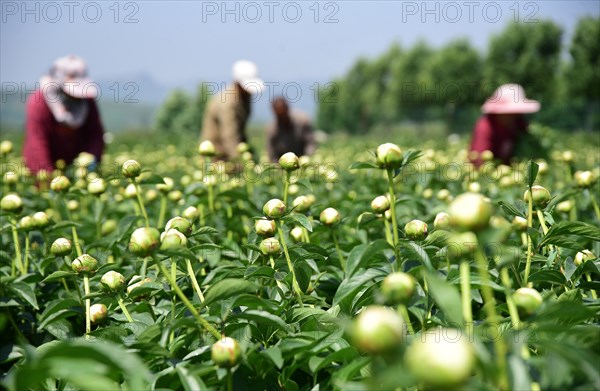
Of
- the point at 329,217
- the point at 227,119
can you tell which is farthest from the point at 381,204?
the point at 227,119

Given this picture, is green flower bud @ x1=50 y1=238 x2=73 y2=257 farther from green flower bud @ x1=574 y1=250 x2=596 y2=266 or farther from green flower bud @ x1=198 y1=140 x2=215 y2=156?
green flower bud @ x1=574 y1=250 x2=596 y2=266

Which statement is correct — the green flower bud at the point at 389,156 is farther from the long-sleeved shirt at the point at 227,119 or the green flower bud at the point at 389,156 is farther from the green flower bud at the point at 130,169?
the long-sleeved shirt at the point at 227,119

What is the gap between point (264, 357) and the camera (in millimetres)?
955

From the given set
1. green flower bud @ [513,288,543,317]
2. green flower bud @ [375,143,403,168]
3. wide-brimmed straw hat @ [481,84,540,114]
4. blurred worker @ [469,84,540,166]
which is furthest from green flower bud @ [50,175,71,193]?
wide-brimmed straw hat @ [481,84,540,114]

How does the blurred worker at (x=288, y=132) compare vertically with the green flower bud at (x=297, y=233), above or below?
above

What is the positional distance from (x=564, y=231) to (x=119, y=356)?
39.2 inches

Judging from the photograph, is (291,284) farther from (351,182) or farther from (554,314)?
(351,182)

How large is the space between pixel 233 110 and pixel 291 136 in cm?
131

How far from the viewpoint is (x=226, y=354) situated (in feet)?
2.73

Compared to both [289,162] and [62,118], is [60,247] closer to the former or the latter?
[289,162]

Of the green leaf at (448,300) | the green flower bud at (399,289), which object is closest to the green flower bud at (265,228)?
the green flower bud at (399,289)

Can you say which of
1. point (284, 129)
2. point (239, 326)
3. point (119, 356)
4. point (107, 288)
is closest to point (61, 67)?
point (284, 129)

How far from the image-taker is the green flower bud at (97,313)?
122 cm

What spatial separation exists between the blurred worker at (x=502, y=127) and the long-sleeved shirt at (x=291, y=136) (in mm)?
1955
